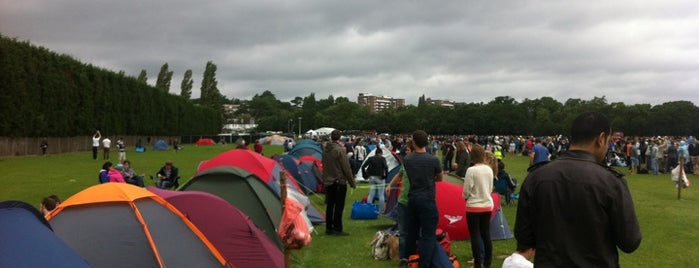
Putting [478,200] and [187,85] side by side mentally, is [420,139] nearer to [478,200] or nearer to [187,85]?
[478,200]

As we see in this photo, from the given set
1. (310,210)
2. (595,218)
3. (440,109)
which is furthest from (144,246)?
(440,109)

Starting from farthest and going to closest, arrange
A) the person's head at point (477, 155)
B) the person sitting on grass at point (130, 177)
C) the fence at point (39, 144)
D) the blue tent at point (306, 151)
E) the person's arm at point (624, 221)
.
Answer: the fence at point (39, 144) < the blue tent at point (306, 151) < the person sitting on grass at point (130, 177) < the person's head at point (477, 155) < the person's arm at point (624, 221)

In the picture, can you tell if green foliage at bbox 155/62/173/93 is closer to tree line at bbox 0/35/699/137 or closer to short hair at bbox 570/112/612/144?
tree line at bbox 0/35/699/137

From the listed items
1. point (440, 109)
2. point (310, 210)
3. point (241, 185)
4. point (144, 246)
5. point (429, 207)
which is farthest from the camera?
point (440, 109)

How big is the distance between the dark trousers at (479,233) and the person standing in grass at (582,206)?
13.2 feet

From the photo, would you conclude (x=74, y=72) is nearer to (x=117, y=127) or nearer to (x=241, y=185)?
(x=117, y=127)

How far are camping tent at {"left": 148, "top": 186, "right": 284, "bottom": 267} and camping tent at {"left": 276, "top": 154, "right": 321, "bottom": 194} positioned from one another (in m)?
8.95

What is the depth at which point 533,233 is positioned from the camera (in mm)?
3312

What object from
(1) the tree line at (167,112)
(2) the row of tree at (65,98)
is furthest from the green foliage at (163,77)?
(2) the row of tree at (65,98)

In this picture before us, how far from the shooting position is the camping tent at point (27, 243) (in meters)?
3.80

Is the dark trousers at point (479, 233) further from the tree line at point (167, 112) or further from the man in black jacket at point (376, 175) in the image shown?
the tree line at point (167, 112)

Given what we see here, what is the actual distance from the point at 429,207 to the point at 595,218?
3.99 metres

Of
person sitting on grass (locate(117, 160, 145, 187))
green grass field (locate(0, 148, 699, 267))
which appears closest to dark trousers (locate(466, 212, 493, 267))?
green grass field (locate(0, 148, 699, 267))

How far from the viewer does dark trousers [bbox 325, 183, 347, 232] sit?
33.3 ft
